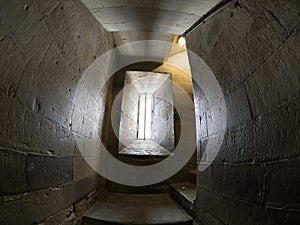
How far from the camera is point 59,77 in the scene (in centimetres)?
165

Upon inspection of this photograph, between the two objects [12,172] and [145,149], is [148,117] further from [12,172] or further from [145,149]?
[12,172]

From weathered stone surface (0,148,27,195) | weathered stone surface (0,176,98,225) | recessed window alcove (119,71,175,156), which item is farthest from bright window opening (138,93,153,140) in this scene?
weathered stone surface (0,148,27,195)

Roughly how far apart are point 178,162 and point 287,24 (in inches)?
130

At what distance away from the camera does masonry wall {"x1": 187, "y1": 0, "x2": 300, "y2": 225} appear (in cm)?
100

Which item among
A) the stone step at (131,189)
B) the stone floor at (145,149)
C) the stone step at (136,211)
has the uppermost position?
the stone floor at (145,149)

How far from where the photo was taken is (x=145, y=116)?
5176 mm

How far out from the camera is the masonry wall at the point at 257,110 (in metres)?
1.00

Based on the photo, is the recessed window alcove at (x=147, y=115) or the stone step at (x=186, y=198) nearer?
the stone step at (x=186, y=198)

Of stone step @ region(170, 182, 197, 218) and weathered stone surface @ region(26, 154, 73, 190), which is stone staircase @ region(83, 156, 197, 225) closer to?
stone step @ region(170, 182, 197, 218)

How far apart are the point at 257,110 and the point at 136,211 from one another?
6.38ft

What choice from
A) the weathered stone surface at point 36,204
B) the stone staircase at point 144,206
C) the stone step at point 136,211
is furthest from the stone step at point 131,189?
the weathered stone surface at point 36,204

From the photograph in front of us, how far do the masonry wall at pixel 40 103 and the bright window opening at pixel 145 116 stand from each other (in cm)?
290

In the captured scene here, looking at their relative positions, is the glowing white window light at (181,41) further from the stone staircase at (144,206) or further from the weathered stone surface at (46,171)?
the weathered stone surface at (46,171)

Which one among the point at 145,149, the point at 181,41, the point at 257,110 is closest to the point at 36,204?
the point at 257,110
